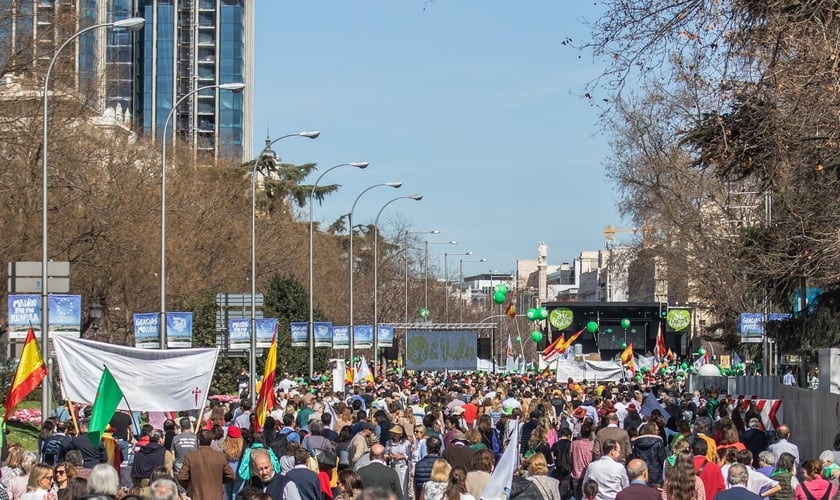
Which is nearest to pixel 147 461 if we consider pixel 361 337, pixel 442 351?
pixel 442 351

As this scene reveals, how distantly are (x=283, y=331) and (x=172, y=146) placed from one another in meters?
8.96

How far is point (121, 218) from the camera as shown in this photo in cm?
4388

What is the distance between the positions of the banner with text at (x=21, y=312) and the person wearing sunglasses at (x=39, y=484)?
13179 mm

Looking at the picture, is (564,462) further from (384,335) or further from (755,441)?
(384,335)

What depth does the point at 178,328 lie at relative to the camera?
33750mm

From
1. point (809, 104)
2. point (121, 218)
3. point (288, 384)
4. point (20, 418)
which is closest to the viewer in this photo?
point (809, 104)

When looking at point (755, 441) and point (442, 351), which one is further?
point (442, 351)

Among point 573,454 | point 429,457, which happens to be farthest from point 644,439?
point 429,457

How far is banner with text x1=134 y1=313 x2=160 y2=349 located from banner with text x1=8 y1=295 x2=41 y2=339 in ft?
20.9

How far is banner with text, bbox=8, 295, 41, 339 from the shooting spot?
2522 centimetres

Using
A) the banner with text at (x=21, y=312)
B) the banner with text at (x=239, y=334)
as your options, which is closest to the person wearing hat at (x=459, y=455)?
the banner with text at (x=21, y=312)

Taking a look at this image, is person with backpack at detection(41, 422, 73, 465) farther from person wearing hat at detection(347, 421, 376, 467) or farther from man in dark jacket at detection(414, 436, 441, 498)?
man in dark jacket at detection(414, 436, 441, 498)

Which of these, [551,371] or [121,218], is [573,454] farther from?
[551,371]

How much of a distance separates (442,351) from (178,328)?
20.0 meters
